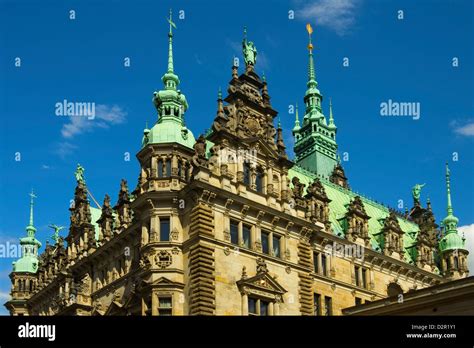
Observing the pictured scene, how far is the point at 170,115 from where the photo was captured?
64875 mm

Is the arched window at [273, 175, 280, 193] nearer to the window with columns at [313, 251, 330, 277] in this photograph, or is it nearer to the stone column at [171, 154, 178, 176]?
the window with columns at [313, 251, 330, 277]

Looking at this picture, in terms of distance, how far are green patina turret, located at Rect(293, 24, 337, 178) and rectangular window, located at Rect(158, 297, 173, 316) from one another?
1730 inches

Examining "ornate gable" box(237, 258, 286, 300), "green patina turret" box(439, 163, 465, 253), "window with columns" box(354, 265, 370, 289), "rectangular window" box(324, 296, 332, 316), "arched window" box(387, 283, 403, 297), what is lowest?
"rectangular window" box(324, 296, 332, 316)

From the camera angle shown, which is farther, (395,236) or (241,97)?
(395,236)

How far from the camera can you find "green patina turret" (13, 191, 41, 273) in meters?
103

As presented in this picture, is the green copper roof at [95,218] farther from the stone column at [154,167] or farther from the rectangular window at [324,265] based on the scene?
the rectangular window at [324,265]

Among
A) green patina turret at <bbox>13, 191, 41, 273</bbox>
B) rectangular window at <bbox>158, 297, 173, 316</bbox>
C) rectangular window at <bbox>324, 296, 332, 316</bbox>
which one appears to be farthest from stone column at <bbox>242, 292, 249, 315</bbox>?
green patina turret at <bbox>13, 191, 41, 273</bbox>

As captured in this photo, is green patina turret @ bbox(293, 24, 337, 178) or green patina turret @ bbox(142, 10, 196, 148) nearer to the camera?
green patina turret @ bbox(142, 10, 196, 148)

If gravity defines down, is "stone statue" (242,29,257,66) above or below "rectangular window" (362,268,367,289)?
above
